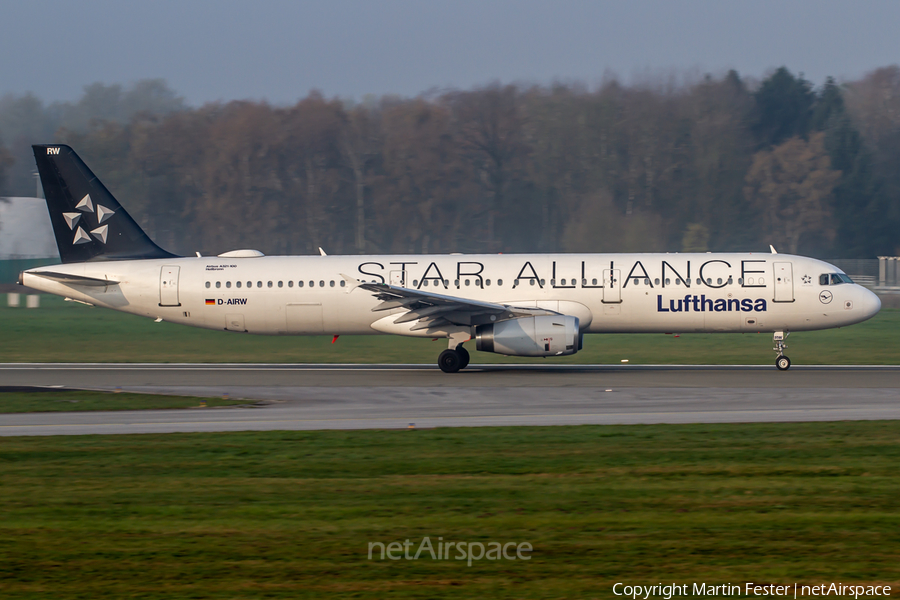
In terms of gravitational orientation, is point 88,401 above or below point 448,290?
below

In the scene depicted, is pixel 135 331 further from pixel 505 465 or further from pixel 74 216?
pixel 505 465

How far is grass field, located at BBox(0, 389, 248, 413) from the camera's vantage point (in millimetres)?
19969

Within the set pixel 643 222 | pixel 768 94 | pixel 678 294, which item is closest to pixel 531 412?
pixel 678 294

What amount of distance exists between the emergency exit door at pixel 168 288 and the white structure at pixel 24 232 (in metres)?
57.6

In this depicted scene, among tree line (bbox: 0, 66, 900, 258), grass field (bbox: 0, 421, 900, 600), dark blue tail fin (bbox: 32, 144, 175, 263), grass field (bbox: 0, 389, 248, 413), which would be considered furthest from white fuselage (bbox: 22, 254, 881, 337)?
tree line (bbox: 0, 66, 900, 258)

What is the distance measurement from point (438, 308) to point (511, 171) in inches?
2376

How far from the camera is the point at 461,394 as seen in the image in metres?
22.2

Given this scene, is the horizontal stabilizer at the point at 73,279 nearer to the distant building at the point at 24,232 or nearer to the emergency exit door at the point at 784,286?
the emergency exit door at the point at 784,286

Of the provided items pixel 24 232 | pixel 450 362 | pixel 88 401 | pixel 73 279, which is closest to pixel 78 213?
pixel 73 279

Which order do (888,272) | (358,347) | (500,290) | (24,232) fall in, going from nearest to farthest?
(500,290) → (358,347) → (888,272) → (24,232)

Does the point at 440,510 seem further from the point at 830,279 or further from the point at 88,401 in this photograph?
the point at 830,279

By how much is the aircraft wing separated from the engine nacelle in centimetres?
61

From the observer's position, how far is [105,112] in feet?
496

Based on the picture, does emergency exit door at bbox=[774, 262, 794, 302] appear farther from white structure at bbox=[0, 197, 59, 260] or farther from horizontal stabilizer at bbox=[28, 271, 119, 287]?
white structure at bbox=[0, 197, 59, 260]
